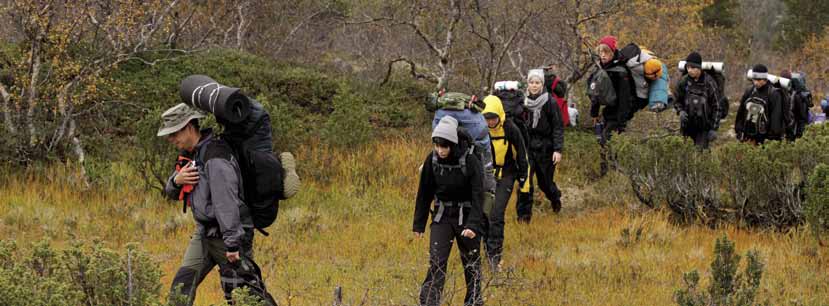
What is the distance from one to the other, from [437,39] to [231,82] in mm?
6149

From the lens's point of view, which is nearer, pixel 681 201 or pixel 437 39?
pixel 681 201

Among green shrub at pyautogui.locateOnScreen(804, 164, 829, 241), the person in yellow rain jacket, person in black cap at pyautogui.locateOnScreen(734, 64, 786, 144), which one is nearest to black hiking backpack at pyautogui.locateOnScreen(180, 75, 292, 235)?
the person in yellow rain jacket

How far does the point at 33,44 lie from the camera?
11.2m

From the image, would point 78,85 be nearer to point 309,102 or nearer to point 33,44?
point 33,44

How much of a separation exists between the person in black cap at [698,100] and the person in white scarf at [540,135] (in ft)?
6.56

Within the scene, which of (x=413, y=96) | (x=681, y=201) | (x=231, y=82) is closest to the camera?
(x=681, y=201)

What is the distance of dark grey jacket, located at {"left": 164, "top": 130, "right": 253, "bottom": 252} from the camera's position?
523 cm

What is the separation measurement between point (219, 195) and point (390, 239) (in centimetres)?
419

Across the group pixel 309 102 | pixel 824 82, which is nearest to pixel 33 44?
pixel 309 102

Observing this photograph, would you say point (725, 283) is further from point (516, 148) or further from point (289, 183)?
point (516, 148)

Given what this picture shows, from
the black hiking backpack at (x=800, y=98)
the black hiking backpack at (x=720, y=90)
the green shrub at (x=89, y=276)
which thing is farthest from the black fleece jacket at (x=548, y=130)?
the green shrub at (x=89, y=276)

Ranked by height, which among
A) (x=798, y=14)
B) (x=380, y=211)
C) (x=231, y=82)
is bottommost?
(x=380, y=211)

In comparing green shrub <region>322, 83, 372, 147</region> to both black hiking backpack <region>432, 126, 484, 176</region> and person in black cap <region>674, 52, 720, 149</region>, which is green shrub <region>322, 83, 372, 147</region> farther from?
black hiking backpack <region>432, 126, 484, 176</region>

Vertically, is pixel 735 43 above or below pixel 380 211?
above
